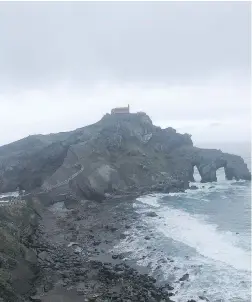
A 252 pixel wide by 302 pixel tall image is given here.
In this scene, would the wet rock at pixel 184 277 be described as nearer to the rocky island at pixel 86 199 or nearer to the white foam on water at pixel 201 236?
the rocky island at pixel 86 199

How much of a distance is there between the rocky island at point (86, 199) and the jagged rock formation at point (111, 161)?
226mm

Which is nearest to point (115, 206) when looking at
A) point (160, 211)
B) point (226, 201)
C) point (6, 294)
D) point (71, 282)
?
point (160, 211)

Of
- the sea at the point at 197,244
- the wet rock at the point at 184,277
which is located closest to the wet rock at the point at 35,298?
the sea at the point at 197,244

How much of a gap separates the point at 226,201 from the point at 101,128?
1497 inches

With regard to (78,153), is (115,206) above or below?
below

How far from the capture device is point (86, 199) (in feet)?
217

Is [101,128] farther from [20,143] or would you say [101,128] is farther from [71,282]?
[71,282]

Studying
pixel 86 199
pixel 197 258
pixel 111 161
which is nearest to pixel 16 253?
pixel 197 258

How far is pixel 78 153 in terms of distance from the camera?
74.5 m

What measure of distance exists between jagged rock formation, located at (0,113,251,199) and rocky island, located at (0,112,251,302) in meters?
0.23

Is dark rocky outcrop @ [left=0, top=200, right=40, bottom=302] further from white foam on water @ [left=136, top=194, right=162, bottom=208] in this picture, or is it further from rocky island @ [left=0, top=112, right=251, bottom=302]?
white foam on water @ [left=136, top=194, right=162, bottom=208]

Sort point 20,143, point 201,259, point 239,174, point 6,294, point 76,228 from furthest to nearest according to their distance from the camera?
point 20,143 < point 239,174 < point 76,228 < point 201,259 < point 6,294

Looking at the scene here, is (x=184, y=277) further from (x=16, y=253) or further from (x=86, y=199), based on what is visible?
(x=86, y=199)

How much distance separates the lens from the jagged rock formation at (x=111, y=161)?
7000 cm
